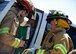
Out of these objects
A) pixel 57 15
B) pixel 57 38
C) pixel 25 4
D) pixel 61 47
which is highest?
pixel 25 4

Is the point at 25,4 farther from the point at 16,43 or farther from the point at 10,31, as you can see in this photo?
the point at 16,43

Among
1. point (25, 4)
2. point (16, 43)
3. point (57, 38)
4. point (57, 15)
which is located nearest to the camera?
point (57, 38)

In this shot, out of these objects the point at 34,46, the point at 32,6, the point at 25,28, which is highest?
the point at 32,6

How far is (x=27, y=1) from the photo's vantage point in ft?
13.6

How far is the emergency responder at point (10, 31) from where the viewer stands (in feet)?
12.3

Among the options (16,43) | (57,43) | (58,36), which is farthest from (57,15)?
(16,43)

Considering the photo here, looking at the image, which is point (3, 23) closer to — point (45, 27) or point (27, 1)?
point (27, 1)

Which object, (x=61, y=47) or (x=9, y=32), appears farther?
(x=9, y=32)

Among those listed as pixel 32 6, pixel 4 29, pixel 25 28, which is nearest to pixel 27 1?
pixel 32 6

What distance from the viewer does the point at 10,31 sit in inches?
150

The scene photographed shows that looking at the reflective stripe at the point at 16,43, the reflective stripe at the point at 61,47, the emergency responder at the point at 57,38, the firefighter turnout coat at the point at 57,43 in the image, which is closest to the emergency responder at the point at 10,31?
the reflective stripe at the point at 16,43

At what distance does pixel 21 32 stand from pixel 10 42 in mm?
350

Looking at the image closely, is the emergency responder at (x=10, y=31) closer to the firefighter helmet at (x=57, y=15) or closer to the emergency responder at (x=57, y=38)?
the emergency responder at (x=57, y=38)

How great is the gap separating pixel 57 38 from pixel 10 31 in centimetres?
70
